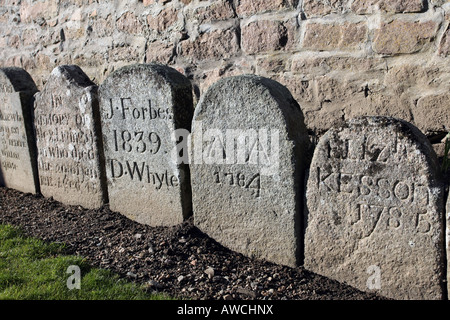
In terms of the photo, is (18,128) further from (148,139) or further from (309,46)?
(309,46)

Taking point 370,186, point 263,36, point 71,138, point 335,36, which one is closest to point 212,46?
point 263,36

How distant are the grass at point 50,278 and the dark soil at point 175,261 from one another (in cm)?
9

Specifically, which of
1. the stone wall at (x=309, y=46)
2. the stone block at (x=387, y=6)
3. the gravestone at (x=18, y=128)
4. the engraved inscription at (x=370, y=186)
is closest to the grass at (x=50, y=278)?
the engraved inscription at (x=370, y=186)

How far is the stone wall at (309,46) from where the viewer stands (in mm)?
2719

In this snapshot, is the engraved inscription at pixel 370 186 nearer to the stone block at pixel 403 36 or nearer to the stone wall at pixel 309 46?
the stone wall at pixel 309 46

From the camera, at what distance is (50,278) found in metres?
2.44

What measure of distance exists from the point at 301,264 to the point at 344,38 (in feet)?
4.95

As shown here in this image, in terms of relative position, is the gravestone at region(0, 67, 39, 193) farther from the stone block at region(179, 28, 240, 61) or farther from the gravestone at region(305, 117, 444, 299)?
the gravestone at region(305, 117, 444, 299)

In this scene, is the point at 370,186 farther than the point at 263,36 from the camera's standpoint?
No

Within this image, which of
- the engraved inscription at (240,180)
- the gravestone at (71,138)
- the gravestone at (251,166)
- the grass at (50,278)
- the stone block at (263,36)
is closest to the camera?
the grass at (50,278)

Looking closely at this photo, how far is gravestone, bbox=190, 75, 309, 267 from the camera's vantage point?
2.46m

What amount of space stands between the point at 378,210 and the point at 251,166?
74 cm
